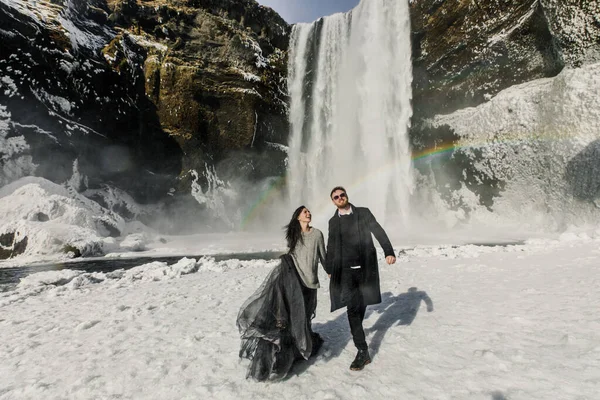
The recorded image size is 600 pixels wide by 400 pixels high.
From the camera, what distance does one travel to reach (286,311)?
10.3 ft

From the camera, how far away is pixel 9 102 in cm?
2045

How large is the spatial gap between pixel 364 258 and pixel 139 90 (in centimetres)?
2895

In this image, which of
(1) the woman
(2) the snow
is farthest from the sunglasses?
(2) the snow

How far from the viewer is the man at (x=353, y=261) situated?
332cm

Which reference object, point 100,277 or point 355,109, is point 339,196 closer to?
point 100,277

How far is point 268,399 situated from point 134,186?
28286 millimetres

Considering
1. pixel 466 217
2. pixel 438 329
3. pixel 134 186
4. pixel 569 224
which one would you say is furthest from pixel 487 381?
pixel 134 186

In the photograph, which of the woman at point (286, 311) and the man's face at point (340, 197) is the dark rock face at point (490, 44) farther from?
the woman at point (286, 311)

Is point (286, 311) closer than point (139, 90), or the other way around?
point (286, 311)

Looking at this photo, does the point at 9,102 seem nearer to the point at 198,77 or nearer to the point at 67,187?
the point at 67,187

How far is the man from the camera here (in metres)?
3.32

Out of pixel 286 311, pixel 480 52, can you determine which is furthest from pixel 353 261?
pixel 480 52

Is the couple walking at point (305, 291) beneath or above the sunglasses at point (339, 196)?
beneath

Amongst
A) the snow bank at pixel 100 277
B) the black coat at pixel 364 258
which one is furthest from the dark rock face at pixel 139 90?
the black coat at pixel 364 258
